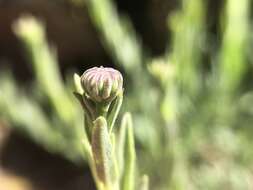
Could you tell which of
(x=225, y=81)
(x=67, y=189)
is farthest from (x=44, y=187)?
(x=225, y=81)

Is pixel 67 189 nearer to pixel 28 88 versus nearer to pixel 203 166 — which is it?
pixel 28 88

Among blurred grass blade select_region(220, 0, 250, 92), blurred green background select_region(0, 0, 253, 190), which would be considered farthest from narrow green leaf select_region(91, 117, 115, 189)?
blurred grass blade select_region(220, 0, 250, 92)

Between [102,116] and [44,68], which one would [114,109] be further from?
[44,68]

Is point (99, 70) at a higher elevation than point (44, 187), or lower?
higher

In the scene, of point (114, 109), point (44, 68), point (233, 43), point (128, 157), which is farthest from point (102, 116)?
point (44, 68)

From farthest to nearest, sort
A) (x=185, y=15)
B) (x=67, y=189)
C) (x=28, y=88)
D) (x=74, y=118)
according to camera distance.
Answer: (x=28, y=88)
(x=67, y=189)
(x=74, y=118)
(x=185, y=15)

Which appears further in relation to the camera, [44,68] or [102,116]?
[44,68]

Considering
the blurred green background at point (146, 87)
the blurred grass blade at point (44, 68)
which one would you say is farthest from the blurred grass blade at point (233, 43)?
the blurred grass blade at point (44, 68)
